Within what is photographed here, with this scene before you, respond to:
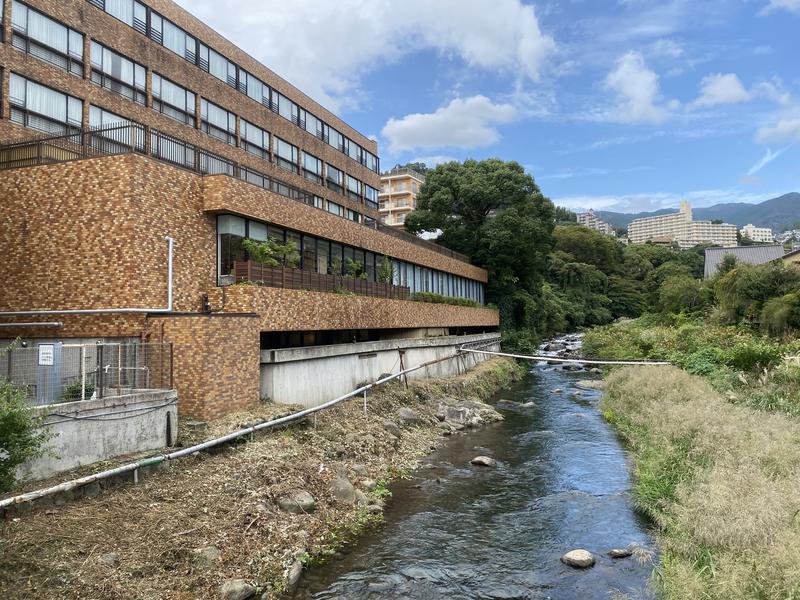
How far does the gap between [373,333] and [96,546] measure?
70.7 ft

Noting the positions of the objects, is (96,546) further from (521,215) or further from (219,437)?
(521,215)

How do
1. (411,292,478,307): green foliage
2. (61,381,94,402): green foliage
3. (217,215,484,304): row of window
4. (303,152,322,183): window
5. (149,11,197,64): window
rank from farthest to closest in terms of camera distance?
(303,152,322,183): window < (411,292,478,307): green foliage < (149,11,197,64): window < (217,215,484,304): row of window < (61,381,94,402): green foliage

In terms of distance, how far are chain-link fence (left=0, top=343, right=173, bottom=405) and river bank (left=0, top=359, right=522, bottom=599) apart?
2639mm

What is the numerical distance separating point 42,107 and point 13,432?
1846 cm

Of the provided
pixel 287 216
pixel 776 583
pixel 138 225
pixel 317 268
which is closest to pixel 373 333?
pixel 317 268

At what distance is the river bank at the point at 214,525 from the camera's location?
8602 mm

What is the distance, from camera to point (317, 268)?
Answer: 2400cm

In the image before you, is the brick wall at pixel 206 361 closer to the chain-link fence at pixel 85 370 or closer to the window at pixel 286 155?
the chain-link fence at pixel 85 370

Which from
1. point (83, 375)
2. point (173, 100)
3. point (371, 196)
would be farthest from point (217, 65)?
point (83, 375)

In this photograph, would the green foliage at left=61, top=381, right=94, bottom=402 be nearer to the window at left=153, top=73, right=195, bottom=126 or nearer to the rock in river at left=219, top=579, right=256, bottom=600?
the rock in river at left=219, top=579, right=256, bottom=600

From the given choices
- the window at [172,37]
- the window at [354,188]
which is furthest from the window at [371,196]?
the window at [172,37]

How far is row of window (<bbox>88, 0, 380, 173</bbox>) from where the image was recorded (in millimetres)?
26344

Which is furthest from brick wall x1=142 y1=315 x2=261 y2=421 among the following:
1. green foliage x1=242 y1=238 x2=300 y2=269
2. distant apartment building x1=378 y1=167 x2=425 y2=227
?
distant apartment building x1=378 y1=167 x2=425 y2=227

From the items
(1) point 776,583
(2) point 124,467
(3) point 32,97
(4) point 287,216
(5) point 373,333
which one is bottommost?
(1) point 776,583
